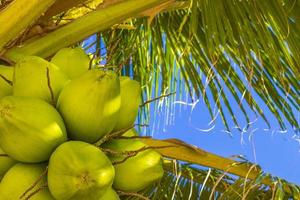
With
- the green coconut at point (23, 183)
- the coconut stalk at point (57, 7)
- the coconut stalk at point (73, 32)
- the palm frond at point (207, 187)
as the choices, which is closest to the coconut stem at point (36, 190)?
the green coconut at point (23, 183)

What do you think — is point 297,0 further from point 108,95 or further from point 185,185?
point 108,95

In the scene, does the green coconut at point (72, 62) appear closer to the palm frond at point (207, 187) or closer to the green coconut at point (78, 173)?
the green coconut at point (78, 173)

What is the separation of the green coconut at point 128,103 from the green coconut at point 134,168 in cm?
5

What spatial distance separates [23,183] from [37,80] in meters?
0.20

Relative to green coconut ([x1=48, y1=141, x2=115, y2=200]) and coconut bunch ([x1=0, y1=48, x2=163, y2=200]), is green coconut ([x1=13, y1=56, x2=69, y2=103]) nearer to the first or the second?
coconut bunch ([x1=0, y1=48, x2=163, y2=200])

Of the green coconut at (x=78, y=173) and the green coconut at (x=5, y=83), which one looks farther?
the green coconut at (x=5, y=83)

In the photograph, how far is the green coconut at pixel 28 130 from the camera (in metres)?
0.94

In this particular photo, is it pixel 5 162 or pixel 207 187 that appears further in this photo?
pixel 207 187

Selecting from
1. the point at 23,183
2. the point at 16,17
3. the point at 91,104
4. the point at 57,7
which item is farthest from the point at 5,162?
the point at 57,7

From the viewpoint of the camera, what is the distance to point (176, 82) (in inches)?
117

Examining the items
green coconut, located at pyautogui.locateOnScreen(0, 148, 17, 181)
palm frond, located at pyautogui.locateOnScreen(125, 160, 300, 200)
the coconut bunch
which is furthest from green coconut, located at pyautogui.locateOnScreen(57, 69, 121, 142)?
palm frond, located at pyautogui.locateOnScreen(125, 160, 300, 200)

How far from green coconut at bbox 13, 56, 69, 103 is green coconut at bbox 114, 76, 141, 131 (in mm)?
112

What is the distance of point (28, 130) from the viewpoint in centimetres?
94

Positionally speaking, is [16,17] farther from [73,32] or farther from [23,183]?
[23,183]
